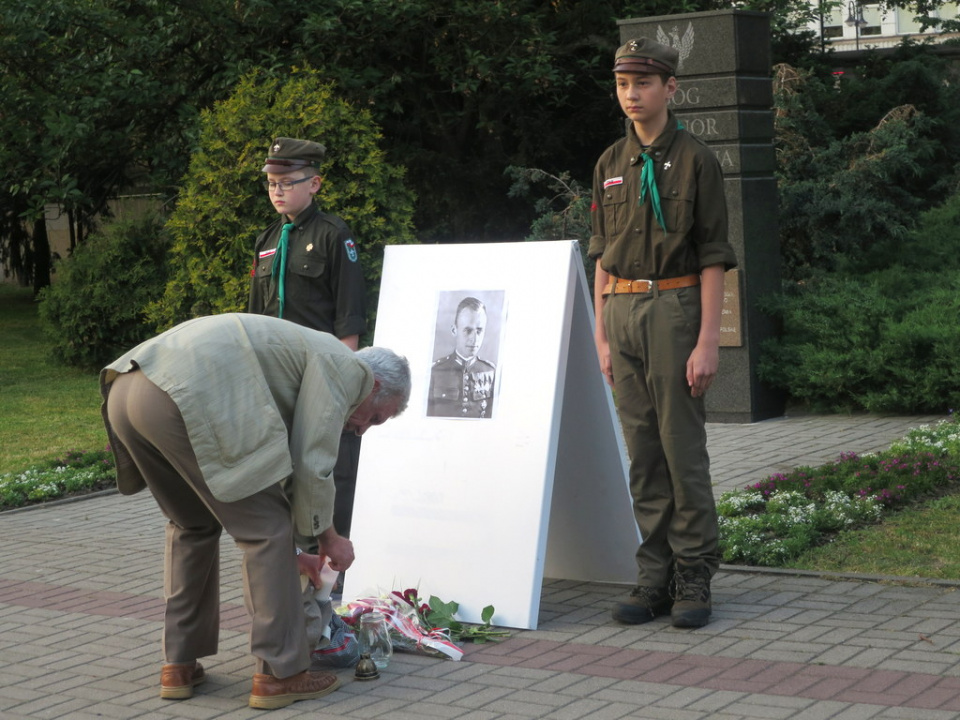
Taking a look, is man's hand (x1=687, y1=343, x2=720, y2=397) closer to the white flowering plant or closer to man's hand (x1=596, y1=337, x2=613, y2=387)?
man's hand (x1=596, y1=337, x2=613, y2=387)

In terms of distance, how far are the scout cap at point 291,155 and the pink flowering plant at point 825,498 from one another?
8.59 ft

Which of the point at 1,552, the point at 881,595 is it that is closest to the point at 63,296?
the point at 1,552

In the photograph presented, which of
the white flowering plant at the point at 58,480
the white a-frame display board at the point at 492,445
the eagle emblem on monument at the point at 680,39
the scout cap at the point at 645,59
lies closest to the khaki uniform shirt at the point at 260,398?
the white a-frame display board at the point at 492,445

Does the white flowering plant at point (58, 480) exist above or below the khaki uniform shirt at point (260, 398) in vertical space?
below

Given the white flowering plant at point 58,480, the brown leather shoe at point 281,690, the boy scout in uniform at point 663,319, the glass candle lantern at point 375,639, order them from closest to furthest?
the brown leather shoe at point 281,690
the glass candle lantern at point 375,639
the boy scout in uniform at point 663,319
the white flowering plant at point 58,480

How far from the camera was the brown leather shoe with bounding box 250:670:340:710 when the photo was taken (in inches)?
174

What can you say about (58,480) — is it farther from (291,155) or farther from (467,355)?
(467,355)

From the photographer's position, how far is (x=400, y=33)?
14797 mm

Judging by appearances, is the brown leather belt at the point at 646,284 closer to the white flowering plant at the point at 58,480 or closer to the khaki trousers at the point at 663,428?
the khaki trousers at the point at 663,428

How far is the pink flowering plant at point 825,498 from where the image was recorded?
6285 mm

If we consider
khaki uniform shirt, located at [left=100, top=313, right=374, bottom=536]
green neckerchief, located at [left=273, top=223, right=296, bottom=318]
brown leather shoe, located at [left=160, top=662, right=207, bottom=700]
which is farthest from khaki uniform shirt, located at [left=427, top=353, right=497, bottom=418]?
brown leather shoe, located at [left=160, top=662, right=207, bottom=700]

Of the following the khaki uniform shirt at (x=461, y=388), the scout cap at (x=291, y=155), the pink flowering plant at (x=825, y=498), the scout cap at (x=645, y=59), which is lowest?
the pink flowering plant at (x=825, y=498)

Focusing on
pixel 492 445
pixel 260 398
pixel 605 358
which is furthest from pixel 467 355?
pixel 260 398

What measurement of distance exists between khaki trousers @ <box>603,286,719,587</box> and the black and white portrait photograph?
509 mm
